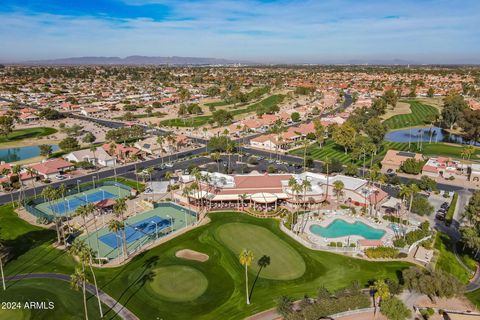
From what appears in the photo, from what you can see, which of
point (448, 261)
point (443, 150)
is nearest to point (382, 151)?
point (443, 150)

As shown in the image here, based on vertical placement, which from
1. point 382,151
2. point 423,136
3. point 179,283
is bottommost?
point 179,283

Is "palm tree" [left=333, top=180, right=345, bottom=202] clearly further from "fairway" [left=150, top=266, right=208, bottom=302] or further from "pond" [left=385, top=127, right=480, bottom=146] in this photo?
"pond" [left=385, top=127, right=480, bottom=146]

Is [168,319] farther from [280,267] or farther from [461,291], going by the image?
[461,291]

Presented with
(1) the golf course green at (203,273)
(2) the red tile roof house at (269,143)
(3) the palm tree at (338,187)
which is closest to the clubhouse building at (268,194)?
(3) the palm tree at (338,187)

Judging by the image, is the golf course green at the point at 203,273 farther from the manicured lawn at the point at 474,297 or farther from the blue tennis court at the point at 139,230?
the manicured lawn at the point at 474,297

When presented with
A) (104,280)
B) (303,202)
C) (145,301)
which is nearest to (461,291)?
(303,202)

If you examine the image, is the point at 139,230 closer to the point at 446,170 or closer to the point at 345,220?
the point at 345,220

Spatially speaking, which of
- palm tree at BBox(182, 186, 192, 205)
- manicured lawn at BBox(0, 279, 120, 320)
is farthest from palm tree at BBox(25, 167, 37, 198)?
manicured lawn at BBox(0, 279, 120, 320)
